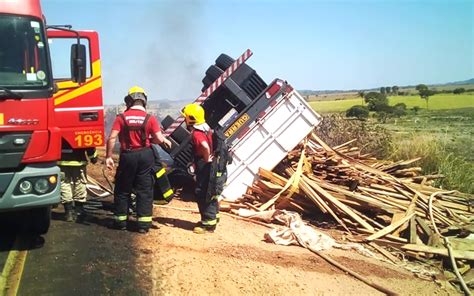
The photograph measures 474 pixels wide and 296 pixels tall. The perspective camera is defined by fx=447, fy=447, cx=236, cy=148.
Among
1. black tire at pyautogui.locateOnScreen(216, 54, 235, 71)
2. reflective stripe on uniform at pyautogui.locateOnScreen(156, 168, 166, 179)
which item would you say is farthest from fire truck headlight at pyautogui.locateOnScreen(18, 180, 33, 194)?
black tire at pyautogui.locateOnScreen(216, 54, 235, 71)

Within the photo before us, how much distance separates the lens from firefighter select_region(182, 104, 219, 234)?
616 centimetres

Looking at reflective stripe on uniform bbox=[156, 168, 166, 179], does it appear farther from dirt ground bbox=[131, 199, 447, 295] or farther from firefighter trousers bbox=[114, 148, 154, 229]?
dirt ground bbox=[131, 199, 447, 295]

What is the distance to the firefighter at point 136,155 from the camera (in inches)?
229

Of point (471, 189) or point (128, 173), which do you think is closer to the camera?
point (128, 173)

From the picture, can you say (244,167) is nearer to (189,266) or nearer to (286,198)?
(286,198)

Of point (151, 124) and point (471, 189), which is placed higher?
point (151, 124)

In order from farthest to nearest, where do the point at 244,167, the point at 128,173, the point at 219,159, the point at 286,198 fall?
the point at 244,167
the point at 286,198
the point at 219,159
the point at 128,173

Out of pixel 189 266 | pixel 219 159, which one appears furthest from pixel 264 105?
pixel 189 266

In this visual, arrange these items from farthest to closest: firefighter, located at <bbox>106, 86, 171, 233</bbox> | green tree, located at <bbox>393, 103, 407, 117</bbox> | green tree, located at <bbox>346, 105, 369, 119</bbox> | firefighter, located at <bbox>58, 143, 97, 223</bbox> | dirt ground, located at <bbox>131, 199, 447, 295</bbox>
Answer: green tree, located at <bbox>393, 103, 407, 117</bbox>, green tree, located at <bbox>346, 105, 369, 119</bbox>, firefighter, located at <bbox>58, 143, 97, 223</bbox>, firefighter, located at <bbox>106, 86, 171, 233</bbox>, dirt ground, located at <bbox>131, 199, 447, 295</bbox>

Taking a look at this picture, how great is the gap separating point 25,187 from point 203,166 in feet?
7.89

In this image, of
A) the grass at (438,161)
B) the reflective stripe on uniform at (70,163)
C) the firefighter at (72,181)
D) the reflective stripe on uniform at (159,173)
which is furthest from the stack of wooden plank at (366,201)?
the reflective stripe on uniform at (70,163)

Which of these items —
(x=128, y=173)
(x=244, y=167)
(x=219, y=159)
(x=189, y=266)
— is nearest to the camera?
(x=189, y=266)

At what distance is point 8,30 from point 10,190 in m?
1.68

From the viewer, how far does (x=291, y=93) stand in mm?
8227
